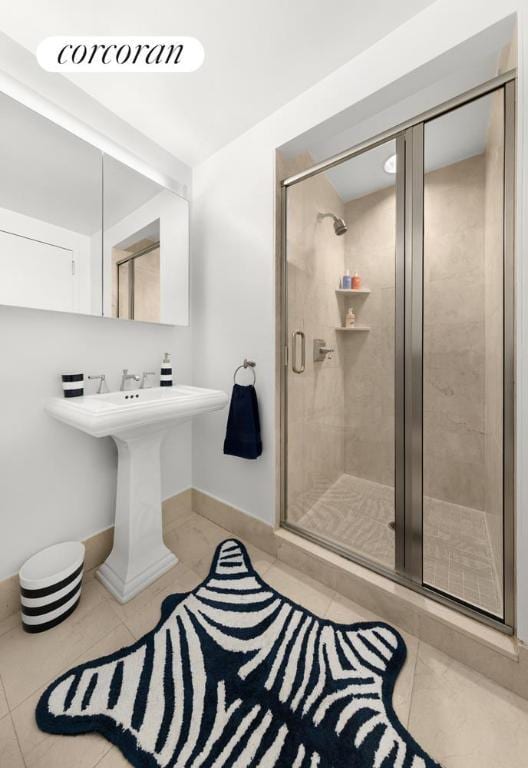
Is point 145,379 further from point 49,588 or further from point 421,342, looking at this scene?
point 421,342

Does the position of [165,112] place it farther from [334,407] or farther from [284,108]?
[334,407]

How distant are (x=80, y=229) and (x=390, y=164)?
1.43 metres

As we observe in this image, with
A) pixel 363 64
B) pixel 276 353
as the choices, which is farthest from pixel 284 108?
pixel 276 353

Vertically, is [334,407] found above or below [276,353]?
below

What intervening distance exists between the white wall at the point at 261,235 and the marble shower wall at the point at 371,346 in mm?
407

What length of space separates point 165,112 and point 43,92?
523 millimetres

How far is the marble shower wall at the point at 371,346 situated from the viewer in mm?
1328

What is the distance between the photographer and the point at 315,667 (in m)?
1.00

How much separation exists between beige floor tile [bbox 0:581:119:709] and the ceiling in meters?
2.33

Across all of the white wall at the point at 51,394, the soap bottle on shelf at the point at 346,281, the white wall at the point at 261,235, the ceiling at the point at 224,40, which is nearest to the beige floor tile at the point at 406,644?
the white wall at the point at 261,235

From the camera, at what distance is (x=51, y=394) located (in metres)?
1.31

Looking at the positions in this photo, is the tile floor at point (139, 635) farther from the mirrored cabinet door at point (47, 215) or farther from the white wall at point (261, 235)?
the mirrored cabinet door at point (47, 215)

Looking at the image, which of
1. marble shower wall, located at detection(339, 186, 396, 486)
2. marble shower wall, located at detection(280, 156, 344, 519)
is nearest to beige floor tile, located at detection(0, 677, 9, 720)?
marble shower wall, located at detection(280, 156, 344, 519)

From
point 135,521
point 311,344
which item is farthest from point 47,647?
point 311,344
